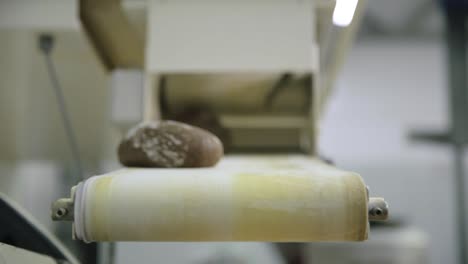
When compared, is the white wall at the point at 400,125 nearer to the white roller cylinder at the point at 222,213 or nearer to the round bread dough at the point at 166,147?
the round bread dough at the point at 166,147

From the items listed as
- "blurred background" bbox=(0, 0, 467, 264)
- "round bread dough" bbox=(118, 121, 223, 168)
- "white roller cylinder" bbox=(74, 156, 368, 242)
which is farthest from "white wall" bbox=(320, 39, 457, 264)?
"white roller cylinder" bbox=(74, 156, 368, 242)

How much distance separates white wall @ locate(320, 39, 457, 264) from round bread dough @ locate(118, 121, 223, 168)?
50.9 inches

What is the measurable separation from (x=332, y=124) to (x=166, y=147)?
138 centimetres

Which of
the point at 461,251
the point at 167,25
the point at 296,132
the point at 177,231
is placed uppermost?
the point at 167,25

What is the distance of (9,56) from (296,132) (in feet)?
1.98

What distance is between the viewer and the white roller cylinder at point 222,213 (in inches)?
13.1

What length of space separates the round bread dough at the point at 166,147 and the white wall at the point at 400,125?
4.24 feet

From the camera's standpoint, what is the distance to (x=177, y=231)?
0.33 m

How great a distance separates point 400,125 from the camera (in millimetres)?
1777

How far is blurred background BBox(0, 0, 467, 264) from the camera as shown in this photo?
0.66m

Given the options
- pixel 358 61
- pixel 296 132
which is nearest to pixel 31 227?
pixel 296 132

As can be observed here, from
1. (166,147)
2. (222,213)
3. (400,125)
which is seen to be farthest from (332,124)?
(222,213)

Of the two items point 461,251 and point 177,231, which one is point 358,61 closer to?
point 461,251

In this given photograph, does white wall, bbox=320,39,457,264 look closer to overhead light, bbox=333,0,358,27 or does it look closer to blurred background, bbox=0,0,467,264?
blurred background, bbox=0,0,467,264
